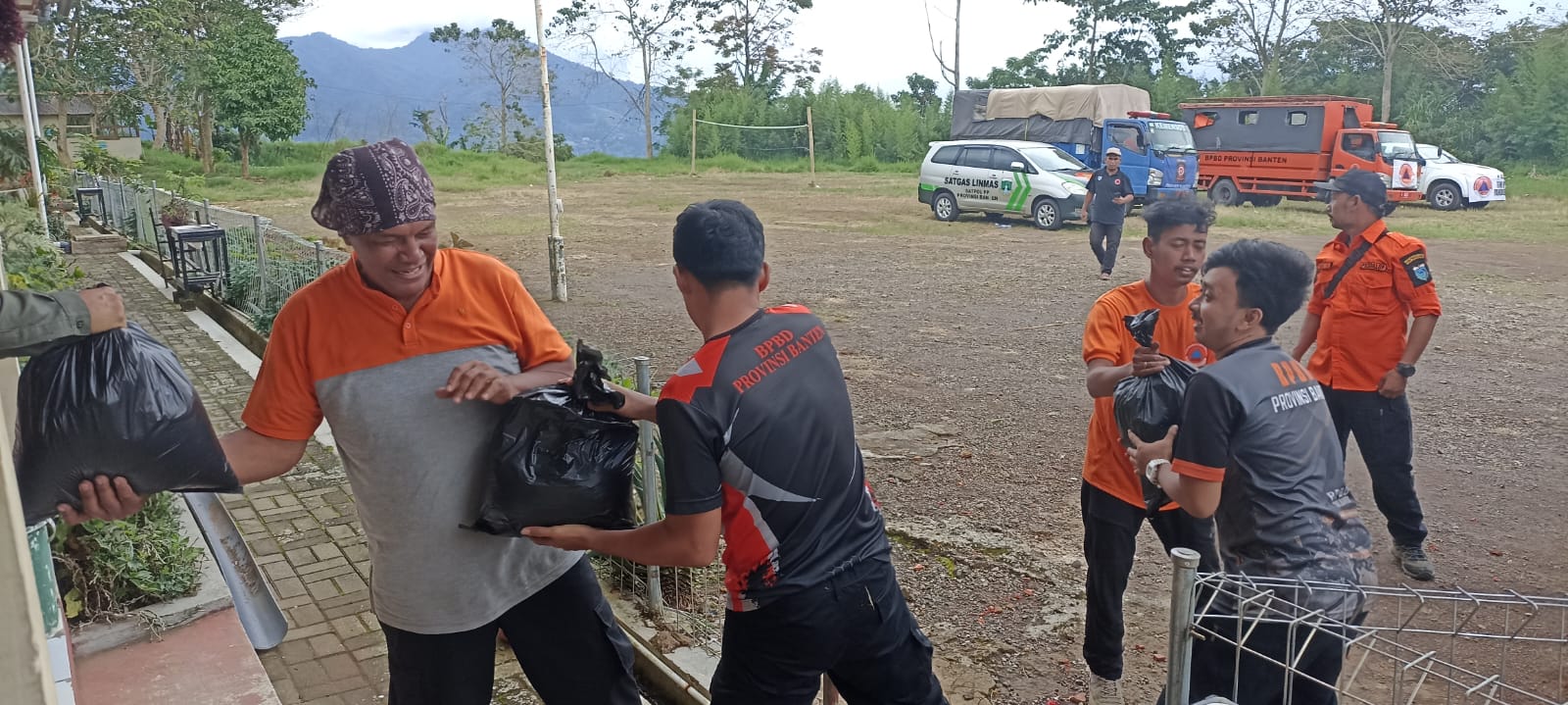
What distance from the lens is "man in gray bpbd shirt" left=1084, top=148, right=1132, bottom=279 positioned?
41.4 ft

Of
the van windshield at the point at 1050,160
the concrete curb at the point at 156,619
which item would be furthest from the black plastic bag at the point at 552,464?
the van windshield at the point at 1050,160

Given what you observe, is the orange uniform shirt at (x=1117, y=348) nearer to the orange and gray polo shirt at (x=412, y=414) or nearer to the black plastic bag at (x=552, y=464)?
the black plastic bag at (x=552, y=464)

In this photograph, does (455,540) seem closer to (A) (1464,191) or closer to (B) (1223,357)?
(B) (1223,357)

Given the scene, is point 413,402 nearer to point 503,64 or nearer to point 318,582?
point 318,582

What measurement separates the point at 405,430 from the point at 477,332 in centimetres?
26

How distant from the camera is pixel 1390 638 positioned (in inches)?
126

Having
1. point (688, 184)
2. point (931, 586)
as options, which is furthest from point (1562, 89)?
point (931, 586)

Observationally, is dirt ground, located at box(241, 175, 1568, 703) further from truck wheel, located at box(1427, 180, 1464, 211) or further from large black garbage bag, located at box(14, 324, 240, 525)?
large black garbage bag, located at box(14, 324, 240, 525)

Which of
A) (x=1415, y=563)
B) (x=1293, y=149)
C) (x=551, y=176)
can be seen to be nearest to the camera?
(x=1415, y=563)

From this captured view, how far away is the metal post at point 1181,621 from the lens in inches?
69.8

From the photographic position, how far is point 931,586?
4.52 m

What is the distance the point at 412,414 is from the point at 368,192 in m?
0.47

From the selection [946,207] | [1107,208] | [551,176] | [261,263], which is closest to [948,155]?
[946,207]

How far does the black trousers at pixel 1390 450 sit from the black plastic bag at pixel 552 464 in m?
3.58
